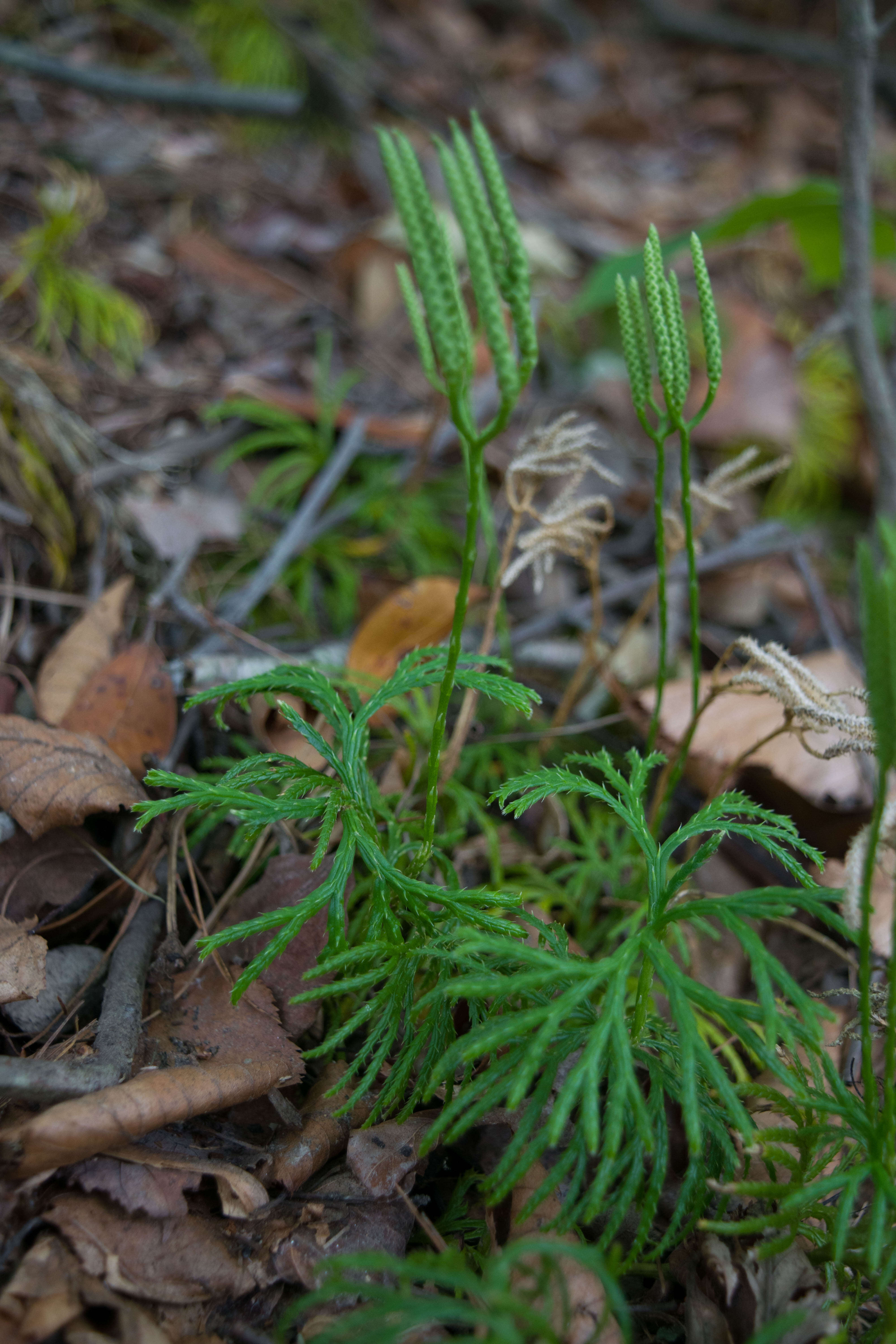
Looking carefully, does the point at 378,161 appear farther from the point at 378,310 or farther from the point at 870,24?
the point at 870,24

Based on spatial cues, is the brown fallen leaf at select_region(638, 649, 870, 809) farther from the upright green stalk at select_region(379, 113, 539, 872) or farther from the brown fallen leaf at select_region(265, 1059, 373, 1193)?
the upright green stalk at select_region(379, 113, 539, 872)

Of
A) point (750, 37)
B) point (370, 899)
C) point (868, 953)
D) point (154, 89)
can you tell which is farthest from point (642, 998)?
point (750, 37)

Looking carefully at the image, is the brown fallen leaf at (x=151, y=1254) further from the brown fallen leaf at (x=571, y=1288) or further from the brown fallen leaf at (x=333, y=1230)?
the brown fallen leaf at (x=571, y=1288)

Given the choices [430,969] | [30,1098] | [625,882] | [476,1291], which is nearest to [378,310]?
[625,882]

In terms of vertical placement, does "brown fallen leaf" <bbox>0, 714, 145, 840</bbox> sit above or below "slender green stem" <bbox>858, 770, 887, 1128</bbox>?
below

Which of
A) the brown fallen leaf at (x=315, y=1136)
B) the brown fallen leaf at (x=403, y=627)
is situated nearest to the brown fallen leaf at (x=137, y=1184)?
the brown fallen leaf at (x=315, y=1136)

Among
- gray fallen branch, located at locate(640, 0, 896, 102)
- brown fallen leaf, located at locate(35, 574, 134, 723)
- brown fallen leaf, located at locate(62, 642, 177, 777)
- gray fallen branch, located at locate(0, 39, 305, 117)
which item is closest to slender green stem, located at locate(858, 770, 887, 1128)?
brown fallen leaf, located at locate(62, 642, 177, 777)
